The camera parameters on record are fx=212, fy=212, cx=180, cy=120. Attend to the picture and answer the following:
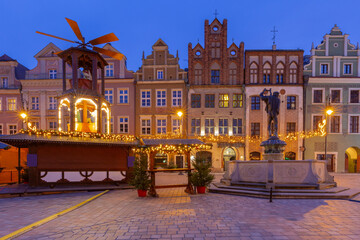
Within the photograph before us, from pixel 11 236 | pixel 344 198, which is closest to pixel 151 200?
pixel 11 236

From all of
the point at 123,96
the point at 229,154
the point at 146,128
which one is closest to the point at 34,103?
the point at 123,96

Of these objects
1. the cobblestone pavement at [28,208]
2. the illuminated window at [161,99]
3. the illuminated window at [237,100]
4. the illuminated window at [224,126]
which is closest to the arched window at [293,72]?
the illuminated window at [237,100]

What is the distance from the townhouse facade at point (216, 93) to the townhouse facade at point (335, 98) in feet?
26.6

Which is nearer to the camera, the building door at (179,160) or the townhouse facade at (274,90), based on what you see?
the townhouse facade at (274,90)

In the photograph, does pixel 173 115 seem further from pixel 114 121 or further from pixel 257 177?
pixel 257 177

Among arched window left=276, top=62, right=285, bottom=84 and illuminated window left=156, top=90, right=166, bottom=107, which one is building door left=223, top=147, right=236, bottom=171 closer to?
illuminated window left=156, top=90, right=166, bottom=107

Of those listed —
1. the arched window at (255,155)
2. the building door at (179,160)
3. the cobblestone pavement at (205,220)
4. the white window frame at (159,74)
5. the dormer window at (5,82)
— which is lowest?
the building door at (179,160)

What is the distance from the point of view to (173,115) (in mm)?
25906

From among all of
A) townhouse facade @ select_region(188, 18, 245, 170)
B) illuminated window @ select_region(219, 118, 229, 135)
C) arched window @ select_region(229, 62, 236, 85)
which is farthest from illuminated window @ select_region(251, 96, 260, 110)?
illuminated window @ select_region(219, 118, 229, 135)

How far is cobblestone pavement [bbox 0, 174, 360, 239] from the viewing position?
19.3 ft

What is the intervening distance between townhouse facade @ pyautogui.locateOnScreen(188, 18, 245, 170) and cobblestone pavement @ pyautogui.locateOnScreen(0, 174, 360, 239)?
15811 mm

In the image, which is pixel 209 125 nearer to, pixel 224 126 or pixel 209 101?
pixel 224 126

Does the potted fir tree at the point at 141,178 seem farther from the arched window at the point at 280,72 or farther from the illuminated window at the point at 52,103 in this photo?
the arched window at the point at 280,72

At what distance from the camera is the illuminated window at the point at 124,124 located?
2628 cm
